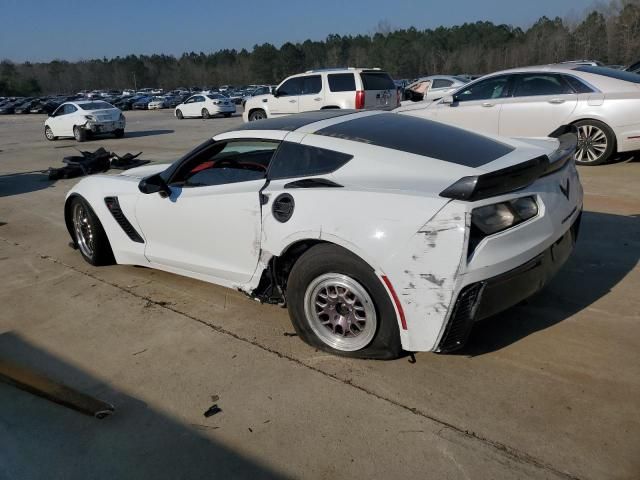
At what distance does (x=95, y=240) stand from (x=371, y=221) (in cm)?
309

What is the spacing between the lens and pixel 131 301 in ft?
13.7

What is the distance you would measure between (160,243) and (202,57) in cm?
14126

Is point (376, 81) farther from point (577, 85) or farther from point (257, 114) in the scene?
point (577, 85)

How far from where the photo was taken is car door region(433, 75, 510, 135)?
28.5 feet

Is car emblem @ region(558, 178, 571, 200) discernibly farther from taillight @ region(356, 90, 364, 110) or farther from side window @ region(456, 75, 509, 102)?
taillight @ region(356, 90, 364, 110)

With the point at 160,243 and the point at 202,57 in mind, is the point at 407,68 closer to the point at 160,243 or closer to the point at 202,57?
the point at 202,57

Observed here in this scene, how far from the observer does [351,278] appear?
2893 mm

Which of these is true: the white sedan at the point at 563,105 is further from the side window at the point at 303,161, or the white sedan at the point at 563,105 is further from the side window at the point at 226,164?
the side window at the point at 303,161

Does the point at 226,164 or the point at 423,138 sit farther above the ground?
the point at 423,138

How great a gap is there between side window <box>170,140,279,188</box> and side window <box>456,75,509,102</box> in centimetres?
632

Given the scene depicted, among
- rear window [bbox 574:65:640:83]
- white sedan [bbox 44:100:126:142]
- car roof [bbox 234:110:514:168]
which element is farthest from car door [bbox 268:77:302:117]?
car roof [bbox 234:110:514:168]

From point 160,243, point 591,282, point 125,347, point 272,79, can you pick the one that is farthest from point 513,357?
point 272,79

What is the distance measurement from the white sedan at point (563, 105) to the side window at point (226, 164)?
468 centimetres

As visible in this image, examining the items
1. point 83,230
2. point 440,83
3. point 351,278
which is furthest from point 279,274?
point 440,83
